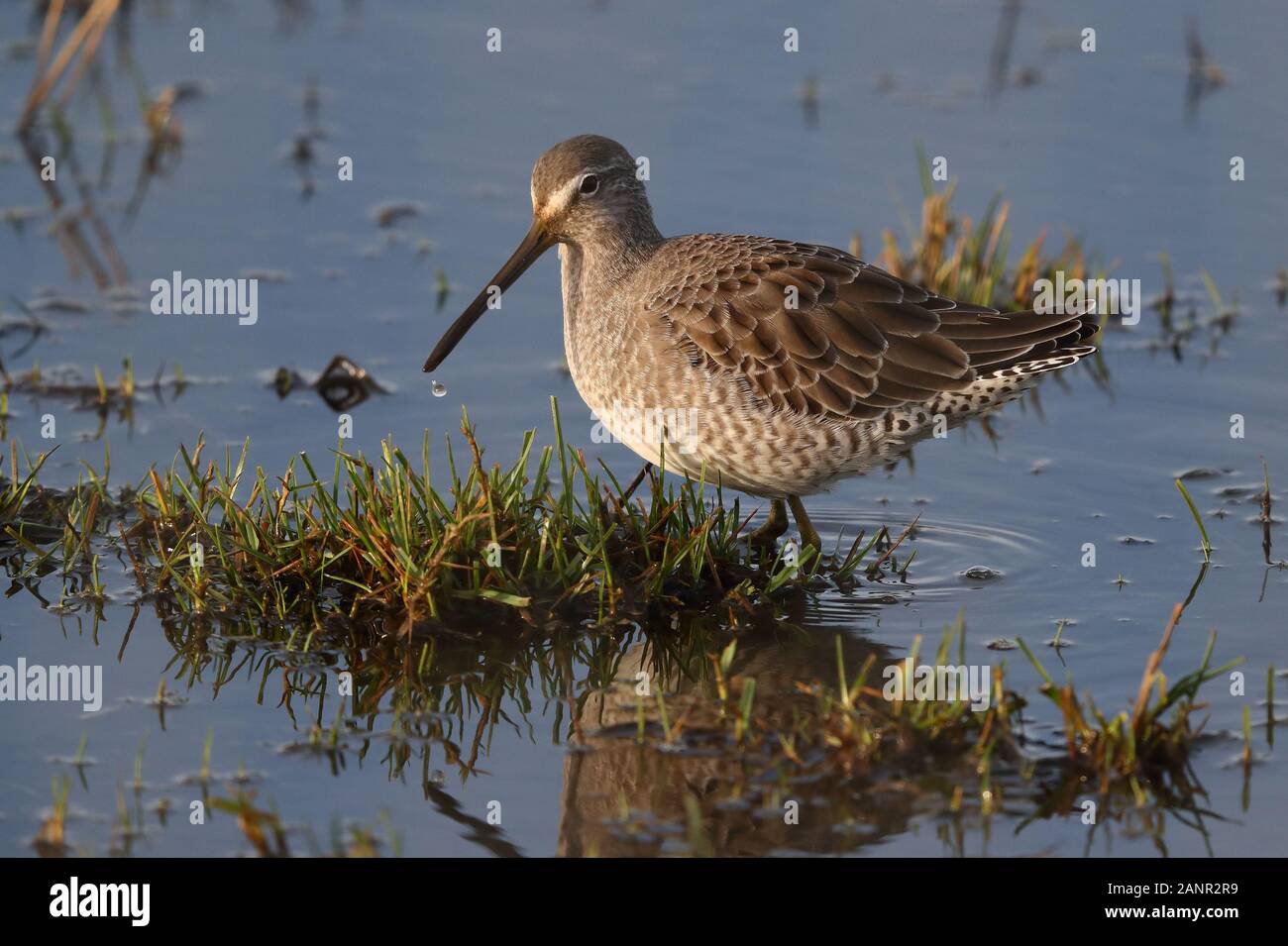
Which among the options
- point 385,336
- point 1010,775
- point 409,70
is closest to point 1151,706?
point 1010,775

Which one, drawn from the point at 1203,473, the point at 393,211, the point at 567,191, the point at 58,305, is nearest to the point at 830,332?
the point at 567,191

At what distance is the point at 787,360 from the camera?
23.4ft

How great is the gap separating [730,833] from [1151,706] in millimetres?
1699

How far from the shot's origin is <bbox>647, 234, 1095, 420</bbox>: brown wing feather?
7129 millimetres

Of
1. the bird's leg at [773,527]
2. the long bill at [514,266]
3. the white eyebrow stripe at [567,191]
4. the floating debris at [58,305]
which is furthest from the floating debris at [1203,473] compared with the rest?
the floating debris at [58,305]

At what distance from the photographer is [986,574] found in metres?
7.42

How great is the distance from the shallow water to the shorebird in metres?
0.63

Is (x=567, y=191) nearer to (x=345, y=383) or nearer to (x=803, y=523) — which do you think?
(x=803, y=523)

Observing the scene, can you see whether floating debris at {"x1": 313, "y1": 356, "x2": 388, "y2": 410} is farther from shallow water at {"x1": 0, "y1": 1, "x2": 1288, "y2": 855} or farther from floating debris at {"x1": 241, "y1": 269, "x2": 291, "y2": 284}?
floating debris at {"x1": 241, "y1": 269, "x2": 291, "y2": 284}

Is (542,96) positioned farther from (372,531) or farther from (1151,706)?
(1151,706)

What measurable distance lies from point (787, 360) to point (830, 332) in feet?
0.75

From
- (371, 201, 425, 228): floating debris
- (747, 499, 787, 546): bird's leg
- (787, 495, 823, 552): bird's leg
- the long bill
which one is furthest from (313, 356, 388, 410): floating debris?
(787, 495, 823, 552): bird's leg

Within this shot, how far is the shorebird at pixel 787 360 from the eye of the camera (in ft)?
23.3

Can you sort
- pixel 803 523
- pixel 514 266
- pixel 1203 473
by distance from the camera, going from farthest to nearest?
pixel 1203 473 < pixel 514 266 < pixel 803 523
